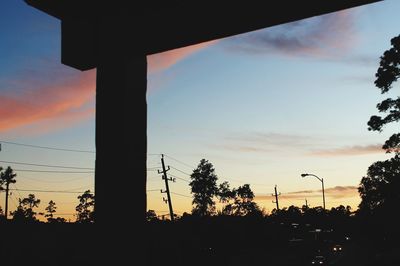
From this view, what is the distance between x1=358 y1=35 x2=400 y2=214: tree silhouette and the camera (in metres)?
30.9

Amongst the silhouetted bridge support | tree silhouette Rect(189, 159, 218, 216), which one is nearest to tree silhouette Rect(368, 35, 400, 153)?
the silhouetted bridge support

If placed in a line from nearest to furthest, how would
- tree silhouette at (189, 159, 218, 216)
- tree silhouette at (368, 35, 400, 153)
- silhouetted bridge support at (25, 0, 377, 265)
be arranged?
silhouetted bridge support at (25, 0, 377, 265)
tree silhouette at (368, 35, 400, 153)
tree silhouette at (189, 159, 218, 216)

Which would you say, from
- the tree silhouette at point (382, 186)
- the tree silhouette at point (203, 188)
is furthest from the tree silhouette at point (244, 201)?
the tree silhouette at point (382, 186)

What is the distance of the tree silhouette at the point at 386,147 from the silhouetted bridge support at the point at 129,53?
32055mm

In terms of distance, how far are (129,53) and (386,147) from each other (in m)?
33.1

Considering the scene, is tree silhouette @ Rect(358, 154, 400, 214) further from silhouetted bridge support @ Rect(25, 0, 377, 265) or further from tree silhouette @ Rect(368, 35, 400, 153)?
silhouetted bridge support @ Rect(25, 0, 377, 265)

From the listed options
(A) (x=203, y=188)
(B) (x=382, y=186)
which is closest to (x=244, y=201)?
(A) (x=203, y=188)

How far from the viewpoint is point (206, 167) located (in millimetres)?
106938

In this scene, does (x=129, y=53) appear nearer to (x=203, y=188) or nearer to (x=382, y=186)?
(x=382, y=186)

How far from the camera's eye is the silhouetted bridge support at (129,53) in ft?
6.05

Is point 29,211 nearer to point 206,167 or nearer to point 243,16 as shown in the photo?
point 206,167

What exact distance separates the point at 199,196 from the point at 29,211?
6642 cm

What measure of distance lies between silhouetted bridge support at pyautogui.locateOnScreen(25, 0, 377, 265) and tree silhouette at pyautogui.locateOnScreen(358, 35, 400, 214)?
3206cm

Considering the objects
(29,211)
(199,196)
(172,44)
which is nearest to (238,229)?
(172,44)
